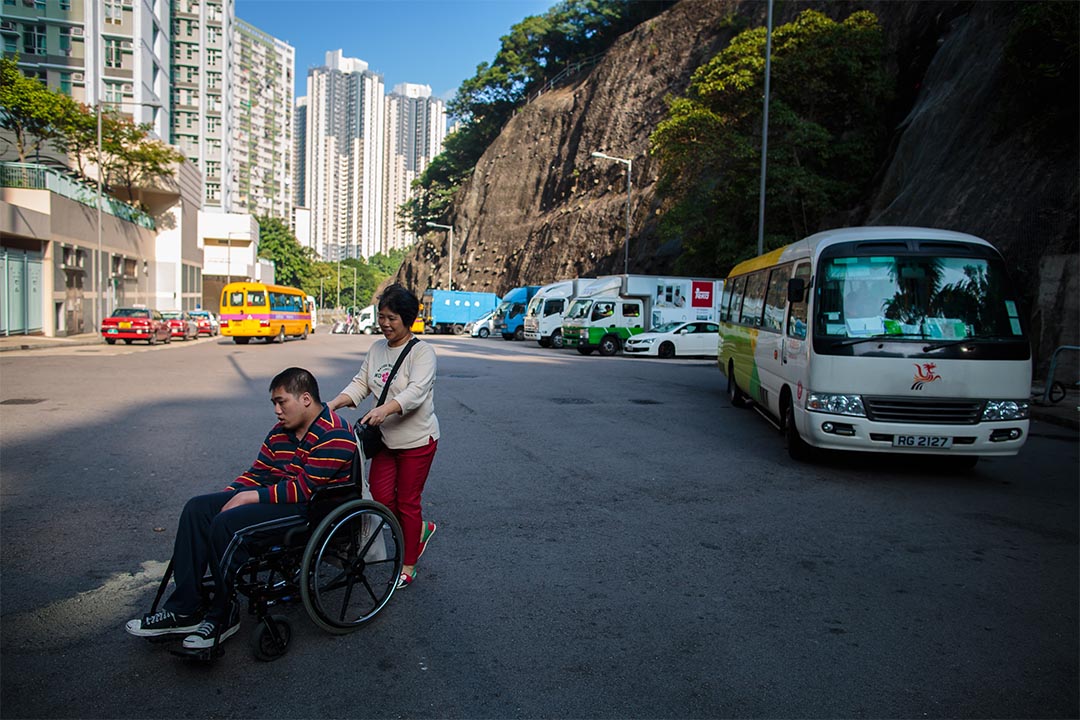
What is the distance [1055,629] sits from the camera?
4.15m

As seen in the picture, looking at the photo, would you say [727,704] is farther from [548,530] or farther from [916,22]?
[916,22]

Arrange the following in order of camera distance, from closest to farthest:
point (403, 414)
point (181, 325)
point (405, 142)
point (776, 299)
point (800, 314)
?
point (403, 414) < point (800, 314) < point (776, 299) < point (181, 325) < point (405, 142)

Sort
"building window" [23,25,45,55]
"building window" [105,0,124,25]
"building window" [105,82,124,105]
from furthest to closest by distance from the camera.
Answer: "building window" [105,82,124,105], "building window" [105,0,124,25], "building window" [23,25,45,55]

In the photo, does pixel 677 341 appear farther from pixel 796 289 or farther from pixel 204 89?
pixel 204 89

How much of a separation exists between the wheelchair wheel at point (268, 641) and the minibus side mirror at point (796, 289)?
661 centimetres

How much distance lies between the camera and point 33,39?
156 ft

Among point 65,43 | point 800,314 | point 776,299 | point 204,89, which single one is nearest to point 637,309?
point 776,299

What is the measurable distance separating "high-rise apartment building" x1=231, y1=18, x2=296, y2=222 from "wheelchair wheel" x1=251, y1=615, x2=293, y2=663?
129222mm

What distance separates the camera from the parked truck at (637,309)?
28750mm

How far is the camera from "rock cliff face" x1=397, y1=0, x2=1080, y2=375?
61.5ft

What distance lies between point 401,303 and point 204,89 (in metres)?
88.7

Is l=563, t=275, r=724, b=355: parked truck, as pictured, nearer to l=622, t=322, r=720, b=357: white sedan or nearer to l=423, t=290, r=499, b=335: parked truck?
l=622, t=322, r=720, b=357: white sedan

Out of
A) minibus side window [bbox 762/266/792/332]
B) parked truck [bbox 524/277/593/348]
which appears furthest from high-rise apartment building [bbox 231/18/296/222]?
minibus side window [bbox 762/266/792/332]

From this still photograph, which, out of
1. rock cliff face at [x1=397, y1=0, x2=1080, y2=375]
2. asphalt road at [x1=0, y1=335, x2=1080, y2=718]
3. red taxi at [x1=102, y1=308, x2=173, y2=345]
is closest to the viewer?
asphalt road at [x1=0, y1=335, x2=1080, y2=718]
